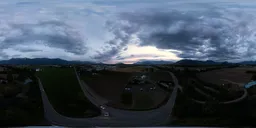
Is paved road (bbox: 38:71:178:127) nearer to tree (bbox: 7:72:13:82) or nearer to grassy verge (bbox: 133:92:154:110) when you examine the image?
grassy verge (bbox: 133:92:154:110)

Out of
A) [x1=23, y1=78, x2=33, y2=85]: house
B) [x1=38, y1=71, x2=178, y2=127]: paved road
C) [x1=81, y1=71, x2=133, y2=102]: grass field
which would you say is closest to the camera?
[x1=38, y1=71, x2=178, y2=127]: paved road

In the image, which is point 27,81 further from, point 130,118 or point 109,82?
point 130,118

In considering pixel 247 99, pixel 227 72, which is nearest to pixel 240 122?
pixel 247 99

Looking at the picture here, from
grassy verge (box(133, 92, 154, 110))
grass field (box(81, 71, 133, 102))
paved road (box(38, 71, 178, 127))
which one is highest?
grass field (box(81, 71, 133, 102))

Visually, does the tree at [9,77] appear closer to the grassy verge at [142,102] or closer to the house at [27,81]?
the house at [27,81]

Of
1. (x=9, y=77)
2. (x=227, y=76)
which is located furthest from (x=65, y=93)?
(x=227, y=76)

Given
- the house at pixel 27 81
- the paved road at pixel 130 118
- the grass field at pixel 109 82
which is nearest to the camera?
the paved road at pixel 130 118

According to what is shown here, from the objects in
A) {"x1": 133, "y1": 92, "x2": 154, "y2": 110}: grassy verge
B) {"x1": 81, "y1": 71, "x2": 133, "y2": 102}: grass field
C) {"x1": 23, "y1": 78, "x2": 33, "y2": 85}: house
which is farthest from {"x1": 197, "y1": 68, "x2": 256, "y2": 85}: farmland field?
{"x1": 23, "y1": 78, "x2": 33, "y2": 85}: house

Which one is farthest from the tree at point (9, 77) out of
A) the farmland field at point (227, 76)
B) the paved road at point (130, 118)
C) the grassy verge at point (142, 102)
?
the farmland field at point (227, 76)
